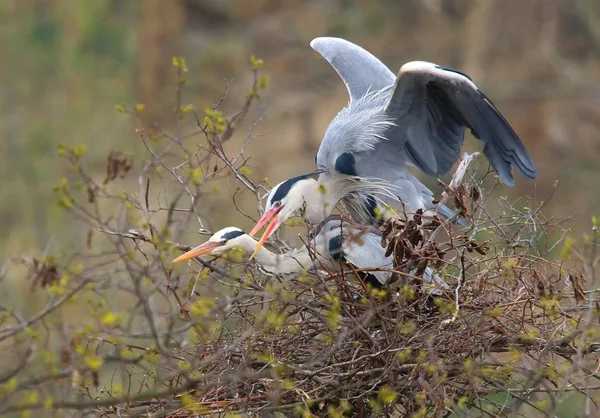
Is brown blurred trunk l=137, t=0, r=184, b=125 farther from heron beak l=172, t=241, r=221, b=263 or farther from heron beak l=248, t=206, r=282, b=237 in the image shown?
heron beak l=172, t=241, r=221, b=263

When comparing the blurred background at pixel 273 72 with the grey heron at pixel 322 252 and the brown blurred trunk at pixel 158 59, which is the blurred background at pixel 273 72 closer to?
the brown blurred trunk at pixel 158 59

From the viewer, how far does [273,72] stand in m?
15.3

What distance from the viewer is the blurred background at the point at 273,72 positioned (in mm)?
13664

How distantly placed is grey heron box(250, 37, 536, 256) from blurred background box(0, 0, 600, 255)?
23.5 ft

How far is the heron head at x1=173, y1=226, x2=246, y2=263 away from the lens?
3793mm

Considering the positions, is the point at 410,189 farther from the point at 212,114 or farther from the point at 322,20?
the point at 322,20

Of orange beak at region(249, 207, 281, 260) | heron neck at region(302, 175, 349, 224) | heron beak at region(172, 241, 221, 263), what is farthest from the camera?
heron neck at region(302, 175, 349, 224)

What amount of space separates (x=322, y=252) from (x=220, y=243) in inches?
14.3

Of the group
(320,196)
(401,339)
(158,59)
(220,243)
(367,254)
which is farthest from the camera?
(158,59)

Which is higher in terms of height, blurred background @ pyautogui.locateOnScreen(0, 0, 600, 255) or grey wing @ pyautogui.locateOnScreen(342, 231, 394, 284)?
grey wing @ pyautogui.locateOnScreen(342, 231, 394, 284)

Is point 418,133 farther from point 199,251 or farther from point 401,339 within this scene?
point 401,339

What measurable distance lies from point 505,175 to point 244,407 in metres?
1.48

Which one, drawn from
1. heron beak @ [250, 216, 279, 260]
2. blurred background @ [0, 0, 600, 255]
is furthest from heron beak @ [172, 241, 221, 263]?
blurred background @ [0, 0, 600, 255]

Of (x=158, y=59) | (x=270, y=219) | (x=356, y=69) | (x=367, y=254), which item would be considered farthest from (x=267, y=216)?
(x=158, y=59)
